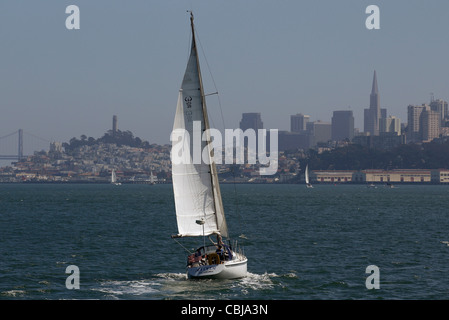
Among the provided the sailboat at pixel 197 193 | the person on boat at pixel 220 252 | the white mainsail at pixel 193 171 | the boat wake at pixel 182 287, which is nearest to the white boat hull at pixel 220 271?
the sailboat at pixel 197 193

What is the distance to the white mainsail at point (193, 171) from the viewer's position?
110ft

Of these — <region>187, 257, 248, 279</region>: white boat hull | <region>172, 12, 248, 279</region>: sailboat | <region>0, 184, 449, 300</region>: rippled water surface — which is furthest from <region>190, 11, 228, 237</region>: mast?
<region>0, 184, 449, 300</region>: rippled water surface

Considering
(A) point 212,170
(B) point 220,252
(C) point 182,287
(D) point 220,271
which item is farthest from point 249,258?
(C) point 182,287

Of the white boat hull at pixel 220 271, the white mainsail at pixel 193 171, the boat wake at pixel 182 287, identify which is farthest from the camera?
the white mainsail at pixel 193 171

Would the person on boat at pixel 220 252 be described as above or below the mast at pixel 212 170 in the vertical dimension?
below

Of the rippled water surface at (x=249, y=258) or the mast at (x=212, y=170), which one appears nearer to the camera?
the rippled water surface at (x=249, y=258)

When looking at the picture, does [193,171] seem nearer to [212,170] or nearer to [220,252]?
[212,170]

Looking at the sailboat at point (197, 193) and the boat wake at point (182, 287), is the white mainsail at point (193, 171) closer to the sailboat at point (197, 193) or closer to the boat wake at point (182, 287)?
the sailboat at point (197, 193)

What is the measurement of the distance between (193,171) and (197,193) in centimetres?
106

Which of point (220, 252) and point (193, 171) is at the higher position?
point (193, 171)

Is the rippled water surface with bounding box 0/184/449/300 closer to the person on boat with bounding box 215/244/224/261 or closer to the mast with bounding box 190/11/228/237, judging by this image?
the person on boat with bounding box 215/244/224/261

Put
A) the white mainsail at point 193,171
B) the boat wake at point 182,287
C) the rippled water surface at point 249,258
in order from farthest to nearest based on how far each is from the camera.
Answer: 1. the white mainsail at point 193,171
2. the rippled water surface at point 249,258
3. the boat wake at point 182,287

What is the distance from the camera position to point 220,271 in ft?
108

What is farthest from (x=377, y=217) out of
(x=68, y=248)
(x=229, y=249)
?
(x=229, y=249)
